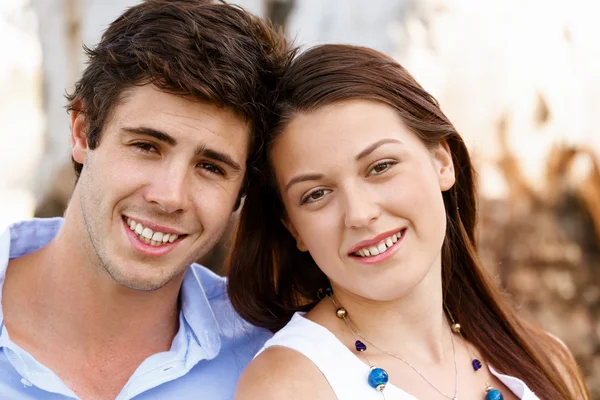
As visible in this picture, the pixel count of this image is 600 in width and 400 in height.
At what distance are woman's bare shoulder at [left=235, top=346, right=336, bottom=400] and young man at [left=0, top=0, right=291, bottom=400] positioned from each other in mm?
276

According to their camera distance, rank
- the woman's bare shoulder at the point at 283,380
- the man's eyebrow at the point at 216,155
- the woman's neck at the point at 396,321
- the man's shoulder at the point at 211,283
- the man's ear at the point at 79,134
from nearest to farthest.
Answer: the woman's bare shoulder at the point at 283,380
the man's eyebrow at the point at 216,155
the woman's neck at the point at 396,321
the man's ear at the point at 79,134
the man's shoulder at the point at 211,283

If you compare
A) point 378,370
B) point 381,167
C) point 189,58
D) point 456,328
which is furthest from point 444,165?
point 189,58

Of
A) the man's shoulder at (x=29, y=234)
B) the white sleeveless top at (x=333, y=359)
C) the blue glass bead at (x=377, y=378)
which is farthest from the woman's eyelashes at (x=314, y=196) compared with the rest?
the man's shoulder at (x=29, y=234)

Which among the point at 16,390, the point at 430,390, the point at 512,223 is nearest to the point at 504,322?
the point at 430,390

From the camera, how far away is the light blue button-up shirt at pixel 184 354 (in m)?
2.18

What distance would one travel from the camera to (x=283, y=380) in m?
2.07

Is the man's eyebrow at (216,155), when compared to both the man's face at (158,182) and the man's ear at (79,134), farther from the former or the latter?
the man's ear at (79,134)

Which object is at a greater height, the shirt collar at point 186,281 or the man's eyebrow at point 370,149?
the man's eyebrow at point 370,149

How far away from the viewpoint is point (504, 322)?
269 cm

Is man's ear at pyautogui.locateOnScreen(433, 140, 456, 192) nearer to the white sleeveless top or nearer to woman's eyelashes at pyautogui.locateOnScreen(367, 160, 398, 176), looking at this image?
woman's eyelashes at pyautogui.locateOnScreen(367, 160, 398, 176)

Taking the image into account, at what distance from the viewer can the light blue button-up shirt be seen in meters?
2.18

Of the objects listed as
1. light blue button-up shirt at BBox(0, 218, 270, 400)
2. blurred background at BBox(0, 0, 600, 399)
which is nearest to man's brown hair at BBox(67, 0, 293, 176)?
light blue button-up shirt at BBox(0, 218, 270, 400)

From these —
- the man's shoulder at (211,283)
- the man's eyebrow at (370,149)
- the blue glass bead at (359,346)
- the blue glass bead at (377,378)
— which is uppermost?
the man's eyebrow at (370,149)

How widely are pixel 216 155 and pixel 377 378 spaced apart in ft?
2.79
